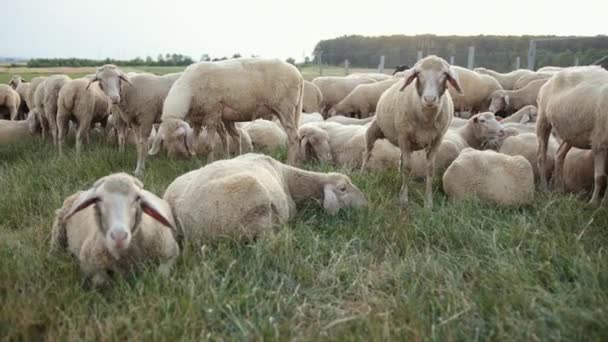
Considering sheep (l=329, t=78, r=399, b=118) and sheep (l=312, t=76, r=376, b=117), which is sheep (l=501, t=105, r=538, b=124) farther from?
sheep (l=312, t=76, r=376, b=117)

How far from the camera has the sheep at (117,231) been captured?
349 centimetres

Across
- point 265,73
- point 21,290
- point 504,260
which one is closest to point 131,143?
point 265,73

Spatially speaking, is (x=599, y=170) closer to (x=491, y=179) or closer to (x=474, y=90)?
(x=491, y=179)

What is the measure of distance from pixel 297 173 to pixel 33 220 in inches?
100

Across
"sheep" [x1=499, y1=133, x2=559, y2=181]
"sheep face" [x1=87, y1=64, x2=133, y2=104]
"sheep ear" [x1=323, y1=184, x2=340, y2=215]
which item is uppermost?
"sheep face" [x1=87, y1=64, x2=133, y2=104]

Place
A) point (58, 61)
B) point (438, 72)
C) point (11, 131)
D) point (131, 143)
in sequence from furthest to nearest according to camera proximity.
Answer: point (58, 61) → point (11, 131) → point (131, 143) → point (438, 72)

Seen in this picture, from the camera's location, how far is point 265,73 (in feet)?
25.3

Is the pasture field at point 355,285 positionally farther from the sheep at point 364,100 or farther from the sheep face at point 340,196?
the sheep at point 364,100

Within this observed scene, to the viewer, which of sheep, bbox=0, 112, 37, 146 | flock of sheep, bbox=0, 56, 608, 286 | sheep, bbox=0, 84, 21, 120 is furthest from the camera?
sheep, bbox=0, 84, 21, 120

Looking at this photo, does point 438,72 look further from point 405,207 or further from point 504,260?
point 504,260

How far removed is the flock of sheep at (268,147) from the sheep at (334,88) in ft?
21.2

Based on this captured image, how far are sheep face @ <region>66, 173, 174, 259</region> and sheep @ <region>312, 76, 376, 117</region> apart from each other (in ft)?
42.1

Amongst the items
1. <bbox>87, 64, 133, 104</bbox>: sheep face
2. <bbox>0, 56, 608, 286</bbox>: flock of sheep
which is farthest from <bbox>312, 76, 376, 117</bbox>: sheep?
<bbox>87, 64, 133, 104</bbox>: sheep face

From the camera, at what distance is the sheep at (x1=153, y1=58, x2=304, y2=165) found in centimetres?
753
